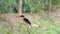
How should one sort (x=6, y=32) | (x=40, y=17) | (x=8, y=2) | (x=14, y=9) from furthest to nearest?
(x=14, y=9)
(x=40, y=17)
(x=8, y=2)
(x=6, y=32)

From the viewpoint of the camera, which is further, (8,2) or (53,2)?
(53,2)

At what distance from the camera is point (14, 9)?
35.8ft

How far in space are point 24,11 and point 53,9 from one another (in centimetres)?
232

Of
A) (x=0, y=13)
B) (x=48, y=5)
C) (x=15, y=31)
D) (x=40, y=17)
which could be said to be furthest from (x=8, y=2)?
(x=48, y=5)

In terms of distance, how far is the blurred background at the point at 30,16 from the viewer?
619 cm

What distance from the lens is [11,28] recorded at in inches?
258

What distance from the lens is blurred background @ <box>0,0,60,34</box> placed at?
20.3 ft

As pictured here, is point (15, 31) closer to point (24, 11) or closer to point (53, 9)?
point (24, 11)

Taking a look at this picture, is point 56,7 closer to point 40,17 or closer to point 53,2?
point 53,2

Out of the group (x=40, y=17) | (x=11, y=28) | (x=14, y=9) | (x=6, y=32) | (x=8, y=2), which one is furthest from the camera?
(x=14, y=9)

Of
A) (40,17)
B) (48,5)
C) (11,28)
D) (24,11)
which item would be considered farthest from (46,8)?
(11,28)

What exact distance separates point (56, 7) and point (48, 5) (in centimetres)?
98

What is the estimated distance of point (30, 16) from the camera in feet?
30.9

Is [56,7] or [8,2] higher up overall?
[8,2]
